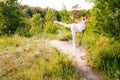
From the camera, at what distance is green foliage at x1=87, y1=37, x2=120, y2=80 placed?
7.34m

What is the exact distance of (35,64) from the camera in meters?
7.40

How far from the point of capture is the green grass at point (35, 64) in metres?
6.87

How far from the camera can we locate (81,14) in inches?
444

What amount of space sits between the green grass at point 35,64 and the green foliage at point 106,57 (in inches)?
30.3

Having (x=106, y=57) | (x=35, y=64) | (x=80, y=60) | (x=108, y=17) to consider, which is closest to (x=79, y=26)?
(x=80, y=60)

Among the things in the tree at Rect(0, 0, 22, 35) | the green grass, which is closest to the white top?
the green grass

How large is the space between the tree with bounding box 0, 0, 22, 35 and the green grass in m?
4.31

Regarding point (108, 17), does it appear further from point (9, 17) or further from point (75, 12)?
point (9, 17)

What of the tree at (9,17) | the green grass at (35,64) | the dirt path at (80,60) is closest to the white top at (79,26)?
the dirt path at (80,60)

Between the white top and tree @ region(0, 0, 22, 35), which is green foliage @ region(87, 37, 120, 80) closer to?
the white top

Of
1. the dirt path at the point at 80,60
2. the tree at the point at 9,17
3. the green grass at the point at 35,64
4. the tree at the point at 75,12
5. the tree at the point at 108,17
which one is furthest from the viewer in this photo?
the tree at the point at 9,17

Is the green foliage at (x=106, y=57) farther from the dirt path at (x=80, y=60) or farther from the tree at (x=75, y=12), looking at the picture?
the tree at (x=75, y=12)

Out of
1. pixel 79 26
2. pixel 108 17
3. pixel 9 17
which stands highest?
pixel 108 17

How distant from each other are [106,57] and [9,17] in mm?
6661
